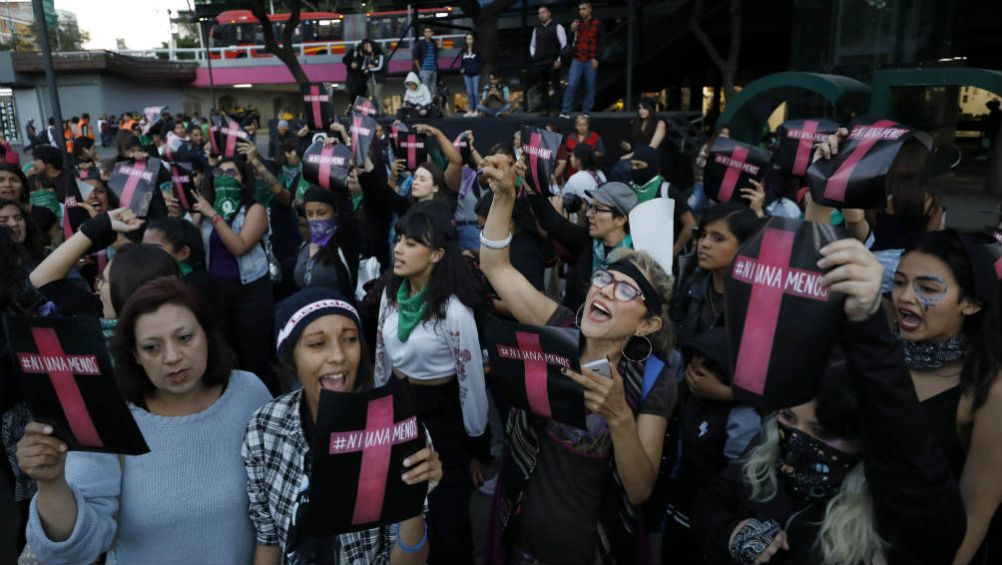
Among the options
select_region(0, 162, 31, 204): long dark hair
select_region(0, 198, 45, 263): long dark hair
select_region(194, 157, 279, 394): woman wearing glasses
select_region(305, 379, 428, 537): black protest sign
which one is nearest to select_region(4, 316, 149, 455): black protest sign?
select_region(305, 379, 428, 537): black protest sign

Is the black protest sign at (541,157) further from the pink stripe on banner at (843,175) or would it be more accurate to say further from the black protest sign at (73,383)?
the black protest sign at (73,383)

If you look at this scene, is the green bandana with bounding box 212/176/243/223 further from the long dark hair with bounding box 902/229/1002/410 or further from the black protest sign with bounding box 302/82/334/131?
the long dark hair with bounding box 902/229/1002/410

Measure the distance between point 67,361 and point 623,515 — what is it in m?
1.69

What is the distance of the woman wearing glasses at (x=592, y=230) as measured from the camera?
12.7 feet

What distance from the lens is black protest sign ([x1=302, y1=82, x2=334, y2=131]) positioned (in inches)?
273

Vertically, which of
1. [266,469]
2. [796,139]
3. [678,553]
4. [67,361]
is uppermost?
[796,139]

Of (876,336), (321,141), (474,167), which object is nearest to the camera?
(876,336)

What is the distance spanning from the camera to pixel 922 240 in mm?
2094

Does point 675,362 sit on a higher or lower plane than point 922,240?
lower

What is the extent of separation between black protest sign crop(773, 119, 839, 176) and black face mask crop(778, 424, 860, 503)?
2250 millimetres

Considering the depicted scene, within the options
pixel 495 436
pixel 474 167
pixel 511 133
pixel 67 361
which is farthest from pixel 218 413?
pixel 511 133

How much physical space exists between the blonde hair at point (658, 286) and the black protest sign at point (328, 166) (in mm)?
2706

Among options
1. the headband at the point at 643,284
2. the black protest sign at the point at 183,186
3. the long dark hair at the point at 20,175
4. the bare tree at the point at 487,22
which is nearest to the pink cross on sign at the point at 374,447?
the headband at the point at 643,284

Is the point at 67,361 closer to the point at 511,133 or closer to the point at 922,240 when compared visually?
the point at 922,240
